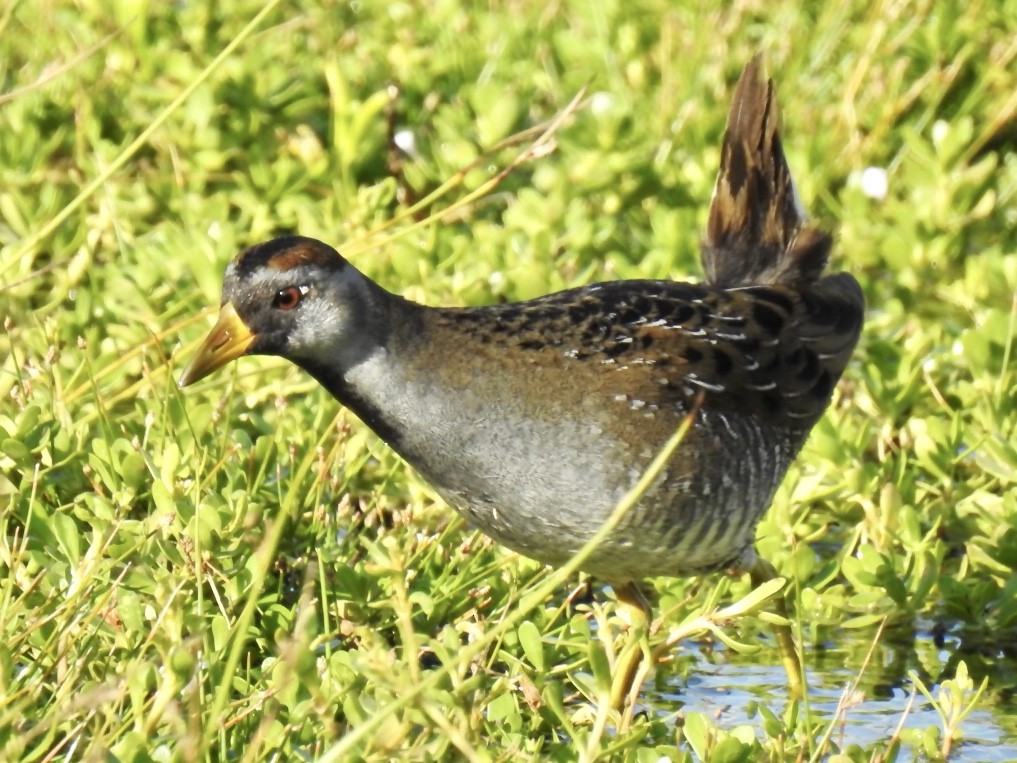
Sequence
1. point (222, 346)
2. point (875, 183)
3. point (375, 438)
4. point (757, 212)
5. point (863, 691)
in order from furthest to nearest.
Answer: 1. point (875, 183)
2. point (757, 212)
3. point (375, 438)
4. point (863, 691)
5. point (222, 346)

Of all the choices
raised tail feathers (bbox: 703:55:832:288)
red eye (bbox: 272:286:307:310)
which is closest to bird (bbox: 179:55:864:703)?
red eye (bbox: 272:286:307:310)

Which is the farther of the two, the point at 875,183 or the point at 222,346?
the point at 875,183

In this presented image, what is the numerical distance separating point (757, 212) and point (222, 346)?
5.12ft

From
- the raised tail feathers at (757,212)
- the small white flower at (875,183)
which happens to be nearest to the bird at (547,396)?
the raised tail feathers at (757,212)

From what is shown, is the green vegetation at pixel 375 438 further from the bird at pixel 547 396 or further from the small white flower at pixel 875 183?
the bird at pixel 547 396

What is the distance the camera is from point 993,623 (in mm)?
3996

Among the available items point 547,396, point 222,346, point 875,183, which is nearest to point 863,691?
point 547,396

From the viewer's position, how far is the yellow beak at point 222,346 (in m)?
3.37

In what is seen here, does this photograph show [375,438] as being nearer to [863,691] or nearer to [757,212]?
[757,212]

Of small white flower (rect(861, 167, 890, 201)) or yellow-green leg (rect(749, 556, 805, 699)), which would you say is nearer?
yellow-green leg (rect(749, 556, 805, 699))

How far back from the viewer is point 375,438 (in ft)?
14.1

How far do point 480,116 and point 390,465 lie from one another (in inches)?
81.4

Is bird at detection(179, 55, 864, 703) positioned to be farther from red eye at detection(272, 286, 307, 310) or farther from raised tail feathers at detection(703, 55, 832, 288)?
raised tail feathers at detection(703, 55, 832, 288)

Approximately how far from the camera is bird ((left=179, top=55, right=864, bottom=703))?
11.1 ft
